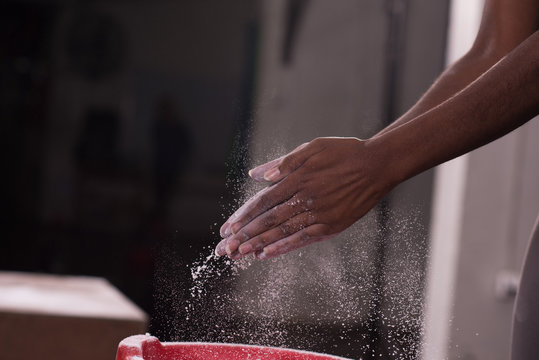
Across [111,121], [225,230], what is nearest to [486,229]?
[225,230]

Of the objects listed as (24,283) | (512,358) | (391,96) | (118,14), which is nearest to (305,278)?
(512,358)

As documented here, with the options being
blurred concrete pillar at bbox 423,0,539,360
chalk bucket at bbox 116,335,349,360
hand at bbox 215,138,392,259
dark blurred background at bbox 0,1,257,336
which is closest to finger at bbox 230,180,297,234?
hand at bbox 215,138,392,259

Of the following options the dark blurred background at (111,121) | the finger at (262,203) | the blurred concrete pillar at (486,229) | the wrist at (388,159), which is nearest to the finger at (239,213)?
the finger at (262,203)

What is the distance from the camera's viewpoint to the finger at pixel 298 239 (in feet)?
2.05

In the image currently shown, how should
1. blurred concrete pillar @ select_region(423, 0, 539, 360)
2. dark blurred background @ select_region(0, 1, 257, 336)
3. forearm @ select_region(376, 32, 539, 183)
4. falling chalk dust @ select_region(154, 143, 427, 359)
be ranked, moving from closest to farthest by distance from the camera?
forearm @ select_region(376, 32, 539, 183) < falling chalk dust @ select_region(154, 143, 427, 359) < blurred concrete pillar @ select_region(423, 0, 539, 360) < dark blurred background @ select_region(0, 1, 257, 336)

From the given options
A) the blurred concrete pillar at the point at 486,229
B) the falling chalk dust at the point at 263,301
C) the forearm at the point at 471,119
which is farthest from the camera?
the blurred concrete pillar at the point at 486,229

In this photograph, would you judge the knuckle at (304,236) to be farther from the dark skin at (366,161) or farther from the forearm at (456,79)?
the forearm at (456,79)

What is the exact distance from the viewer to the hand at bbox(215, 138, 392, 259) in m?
0.61

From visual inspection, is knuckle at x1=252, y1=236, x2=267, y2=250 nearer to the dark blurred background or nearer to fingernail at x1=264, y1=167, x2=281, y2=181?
fingernail at x1=264, y1=167, x2=281, y2=181

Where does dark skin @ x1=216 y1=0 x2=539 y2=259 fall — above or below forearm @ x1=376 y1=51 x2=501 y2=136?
below

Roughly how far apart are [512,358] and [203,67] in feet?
10.3

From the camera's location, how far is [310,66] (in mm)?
3111

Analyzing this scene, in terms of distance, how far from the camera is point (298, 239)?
24.9 inches

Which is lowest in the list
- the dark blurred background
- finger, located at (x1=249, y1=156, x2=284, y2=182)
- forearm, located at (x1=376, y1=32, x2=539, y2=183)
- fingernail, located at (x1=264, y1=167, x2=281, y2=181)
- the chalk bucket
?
the chalk bucket
